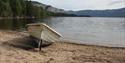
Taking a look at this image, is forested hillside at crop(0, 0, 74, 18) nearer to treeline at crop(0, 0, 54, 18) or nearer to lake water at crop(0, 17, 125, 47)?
treeline at crop(0, 0, 54, 18)

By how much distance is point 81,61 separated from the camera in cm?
1388

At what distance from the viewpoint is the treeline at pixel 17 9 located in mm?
104869

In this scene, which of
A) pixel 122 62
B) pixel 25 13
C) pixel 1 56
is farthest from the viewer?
pixel 25 13

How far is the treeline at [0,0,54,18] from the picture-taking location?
104869 millimetres

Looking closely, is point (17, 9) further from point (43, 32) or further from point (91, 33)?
point (43, 32)

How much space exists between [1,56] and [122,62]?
685 centimetres

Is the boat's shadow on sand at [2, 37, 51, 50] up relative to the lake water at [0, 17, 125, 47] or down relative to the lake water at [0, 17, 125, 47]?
up

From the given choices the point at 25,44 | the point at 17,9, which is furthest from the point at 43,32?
the point at 17,9

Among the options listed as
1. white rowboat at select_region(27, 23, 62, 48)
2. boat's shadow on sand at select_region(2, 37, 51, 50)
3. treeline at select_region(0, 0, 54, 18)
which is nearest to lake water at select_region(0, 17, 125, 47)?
boat's shadow on sand at select_region(2, 37, 51, 50)

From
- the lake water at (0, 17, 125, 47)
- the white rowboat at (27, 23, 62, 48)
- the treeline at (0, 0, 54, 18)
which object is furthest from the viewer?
the treeline at (0, 0, 54, 18)

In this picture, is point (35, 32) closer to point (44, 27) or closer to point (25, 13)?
point (44, 27)

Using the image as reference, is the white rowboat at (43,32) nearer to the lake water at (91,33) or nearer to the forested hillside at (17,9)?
the lake water at (91,33)

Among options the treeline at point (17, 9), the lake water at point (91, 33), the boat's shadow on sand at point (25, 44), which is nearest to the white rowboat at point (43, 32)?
the boat's shadow on sand at point (25, 44)

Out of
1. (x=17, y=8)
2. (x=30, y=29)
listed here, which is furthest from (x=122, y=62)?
(x=17, y=8)
